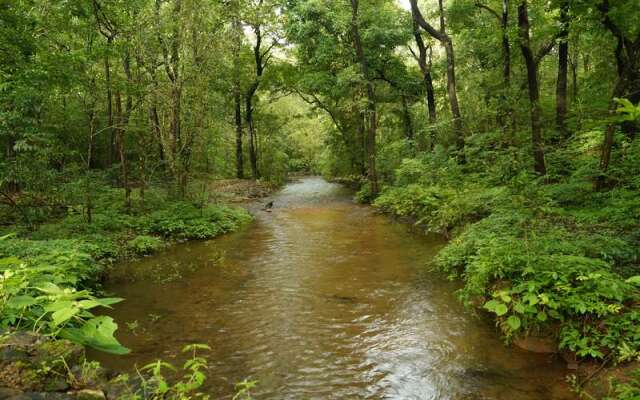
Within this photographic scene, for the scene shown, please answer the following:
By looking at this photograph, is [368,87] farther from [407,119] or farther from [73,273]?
[73,273]

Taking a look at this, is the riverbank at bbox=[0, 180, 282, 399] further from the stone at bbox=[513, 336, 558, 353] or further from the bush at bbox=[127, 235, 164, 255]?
the stone at bbox=[513, 336, 558, 353]

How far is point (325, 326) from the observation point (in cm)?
588

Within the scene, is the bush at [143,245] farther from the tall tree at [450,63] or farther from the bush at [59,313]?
the tall tree at [450,63]

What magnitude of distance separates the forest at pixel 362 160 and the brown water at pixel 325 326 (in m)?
0.39

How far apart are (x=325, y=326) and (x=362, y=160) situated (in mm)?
20407

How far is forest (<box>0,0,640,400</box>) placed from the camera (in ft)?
13.9

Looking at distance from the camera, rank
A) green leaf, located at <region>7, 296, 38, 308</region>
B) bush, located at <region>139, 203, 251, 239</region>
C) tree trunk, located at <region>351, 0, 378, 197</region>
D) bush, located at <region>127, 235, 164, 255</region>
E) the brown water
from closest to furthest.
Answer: green leaf, located at <region>7, 296, 38, 308</region>
the brown water
bush, located at <region>127, 235, 164, 255</region>
bush, located at <region>139, 203, 251, 239</region>
tree trunk, located at <region>351, 0, 378, 197</region>

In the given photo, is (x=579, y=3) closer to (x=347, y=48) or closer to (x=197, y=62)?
(x=197, y=62)

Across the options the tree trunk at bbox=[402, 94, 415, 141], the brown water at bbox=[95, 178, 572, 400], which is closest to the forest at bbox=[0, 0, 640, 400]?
the tree trunk at bbox=[402, 94, 415, 141]

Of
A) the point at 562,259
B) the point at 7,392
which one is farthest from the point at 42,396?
the point at 562,259

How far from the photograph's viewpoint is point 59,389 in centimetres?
261

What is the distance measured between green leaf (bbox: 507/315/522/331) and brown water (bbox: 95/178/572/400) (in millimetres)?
350

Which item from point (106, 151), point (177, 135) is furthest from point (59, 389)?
point (106, 151)

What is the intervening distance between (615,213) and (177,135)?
1274 centimetres
